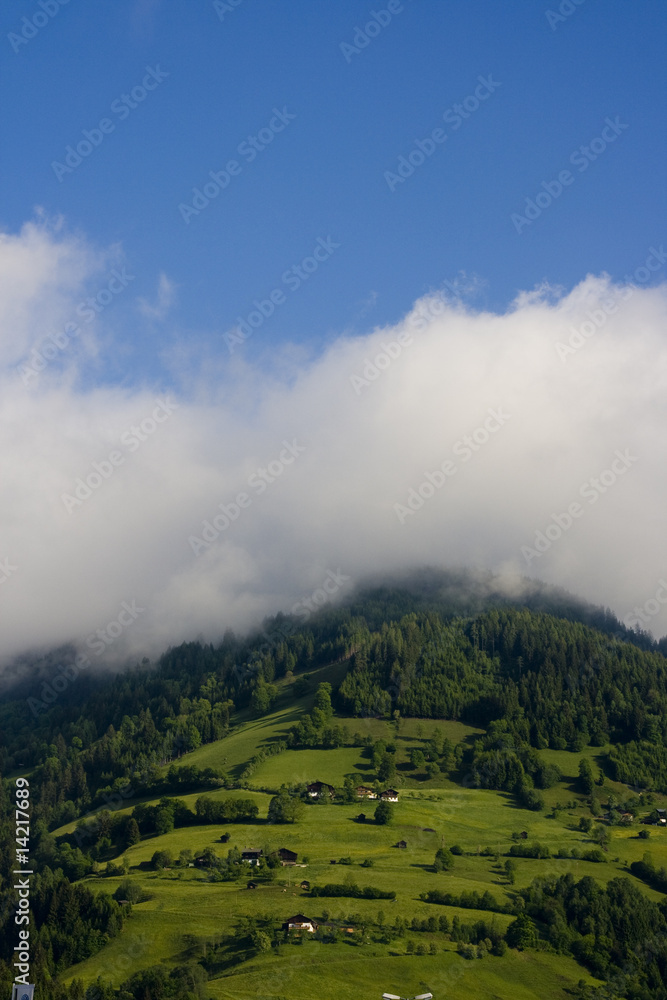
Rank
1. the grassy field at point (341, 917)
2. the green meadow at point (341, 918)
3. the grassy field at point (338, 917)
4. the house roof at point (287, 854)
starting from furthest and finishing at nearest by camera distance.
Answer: the house roof at point (287, 854), the grassy field at point (338, 917), the green meadow at point (341, 918), the grassy field at point (341, 917)

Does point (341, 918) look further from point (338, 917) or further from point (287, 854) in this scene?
point (287, 854)

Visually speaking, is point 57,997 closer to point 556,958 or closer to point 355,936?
point 355,936

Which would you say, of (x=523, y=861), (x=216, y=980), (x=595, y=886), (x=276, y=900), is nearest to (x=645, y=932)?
(x=595, y=886)

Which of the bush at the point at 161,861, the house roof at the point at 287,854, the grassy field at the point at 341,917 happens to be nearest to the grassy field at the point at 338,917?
the grassy field at the point at 341,917

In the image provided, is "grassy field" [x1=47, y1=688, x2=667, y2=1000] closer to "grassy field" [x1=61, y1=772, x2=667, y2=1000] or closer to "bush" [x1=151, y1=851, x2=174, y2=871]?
"grassy field" [x1=61, y1=772, x2=667, y2=1000]

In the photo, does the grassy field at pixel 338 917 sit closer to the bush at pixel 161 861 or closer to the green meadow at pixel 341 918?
the green meadow at pixel 341 918

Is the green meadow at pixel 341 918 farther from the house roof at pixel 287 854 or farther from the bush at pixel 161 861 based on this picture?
the bush at pixel 161 861

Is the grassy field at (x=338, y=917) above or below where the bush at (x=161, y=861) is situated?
below

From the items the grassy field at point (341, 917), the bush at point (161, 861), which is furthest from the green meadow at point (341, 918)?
the bush at point (161, 861)

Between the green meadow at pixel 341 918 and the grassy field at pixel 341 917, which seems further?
the green meadow at pixel 341 918

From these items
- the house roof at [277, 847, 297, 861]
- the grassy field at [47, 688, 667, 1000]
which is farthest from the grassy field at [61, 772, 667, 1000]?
the house roof at [277, 847, 297, 861]

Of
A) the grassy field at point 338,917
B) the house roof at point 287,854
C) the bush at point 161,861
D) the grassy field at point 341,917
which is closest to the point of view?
the grassy field at point 341,917

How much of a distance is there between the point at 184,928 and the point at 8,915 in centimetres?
4452

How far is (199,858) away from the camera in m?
Answer: 193
